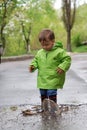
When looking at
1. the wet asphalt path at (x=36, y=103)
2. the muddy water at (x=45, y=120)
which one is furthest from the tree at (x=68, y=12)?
the muddy water at (x=45, y=120)

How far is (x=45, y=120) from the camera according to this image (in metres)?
6.62

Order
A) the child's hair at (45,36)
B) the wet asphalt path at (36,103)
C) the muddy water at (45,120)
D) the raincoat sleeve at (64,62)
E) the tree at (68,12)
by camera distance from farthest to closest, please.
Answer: the tree at (68,12), the child's hair at (45,36), the raincoat sleeve at (64,62), the wet asphalt path at (36,103), the muddy water at (45,120)

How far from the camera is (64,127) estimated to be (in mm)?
6105

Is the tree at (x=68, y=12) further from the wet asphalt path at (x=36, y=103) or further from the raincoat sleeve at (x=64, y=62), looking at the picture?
the raincoat sleeve at (x=64, y=62)

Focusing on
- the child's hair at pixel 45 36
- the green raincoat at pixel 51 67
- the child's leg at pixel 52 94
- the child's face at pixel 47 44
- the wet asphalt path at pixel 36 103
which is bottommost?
the wet asphalt path at pixel 36 103

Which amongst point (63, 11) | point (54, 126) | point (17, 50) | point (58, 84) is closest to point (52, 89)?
point (58, 84)

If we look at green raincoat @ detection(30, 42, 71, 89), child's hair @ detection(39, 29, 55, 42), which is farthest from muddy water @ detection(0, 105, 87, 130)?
child's hair @ detection(39, 29, 55, 42)

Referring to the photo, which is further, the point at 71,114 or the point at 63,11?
the point at 63,11

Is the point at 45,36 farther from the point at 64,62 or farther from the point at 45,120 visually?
the point at 45,120

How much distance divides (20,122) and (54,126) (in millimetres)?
627

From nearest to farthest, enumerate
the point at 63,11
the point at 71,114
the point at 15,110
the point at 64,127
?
1. the point at 64,127
2. the point at 71,114
3. the point at 15,110
4. the point at 63,11

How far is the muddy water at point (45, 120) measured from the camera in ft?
20.2

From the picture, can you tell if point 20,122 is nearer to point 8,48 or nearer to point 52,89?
point 52,89

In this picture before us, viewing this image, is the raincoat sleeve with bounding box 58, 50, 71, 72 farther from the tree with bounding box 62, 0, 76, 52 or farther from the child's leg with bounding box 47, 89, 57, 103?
the tree with bounding box 62, 0, 76, 52
